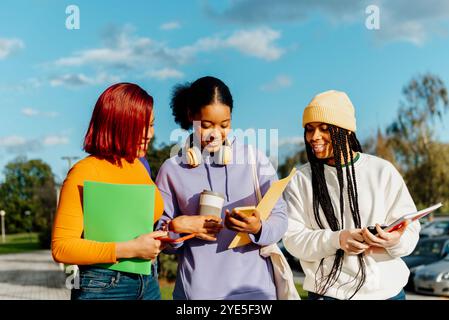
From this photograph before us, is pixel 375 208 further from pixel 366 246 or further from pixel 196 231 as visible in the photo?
pixel 196 231

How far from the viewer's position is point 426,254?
11.9 meters

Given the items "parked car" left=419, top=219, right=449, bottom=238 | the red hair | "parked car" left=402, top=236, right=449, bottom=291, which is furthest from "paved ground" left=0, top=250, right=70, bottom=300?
"parked car" left=419, top=219, right=449, bottom=238

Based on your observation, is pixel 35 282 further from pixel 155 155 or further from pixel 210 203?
pixel 210 203

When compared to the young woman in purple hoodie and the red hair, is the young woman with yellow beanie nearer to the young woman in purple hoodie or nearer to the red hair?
the young woman in purple hoodie

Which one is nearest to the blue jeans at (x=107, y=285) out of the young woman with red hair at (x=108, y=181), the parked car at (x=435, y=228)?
the young woman with red hair at (x=108, y=181)

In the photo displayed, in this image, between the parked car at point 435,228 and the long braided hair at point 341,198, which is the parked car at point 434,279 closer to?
the long braided hair at point 341,198

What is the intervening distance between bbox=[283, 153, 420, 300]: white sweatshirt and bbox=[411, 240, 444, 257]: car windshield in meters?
10.2

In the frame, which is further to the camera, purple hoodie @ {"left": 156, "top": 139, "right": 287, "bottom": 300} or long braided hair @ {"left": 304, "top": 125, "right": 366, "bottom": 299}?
long braided hair @ {"left": 304, "top": 125, "right": 366, "bottom": 299}

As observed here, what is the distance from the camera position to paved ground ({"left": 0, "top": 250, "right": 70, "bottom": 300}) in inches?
557

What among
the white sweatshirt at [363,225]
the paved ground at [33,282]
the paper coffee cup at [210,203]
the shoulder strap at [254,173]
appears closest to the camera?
the paper coffee cup at [210,203]

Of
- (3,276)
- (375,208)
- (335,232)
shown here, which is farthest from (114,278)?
(3,276)

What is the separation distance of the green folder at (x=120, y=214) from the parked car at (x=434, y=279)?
930 cm

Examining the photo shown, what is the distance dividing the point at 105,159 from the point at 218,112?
452 mm

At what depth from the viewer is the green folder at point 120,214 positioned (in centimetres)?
194
